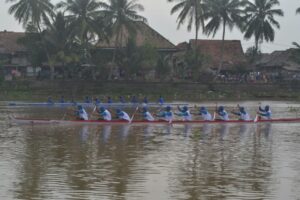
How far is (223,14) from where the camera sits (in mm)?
52562

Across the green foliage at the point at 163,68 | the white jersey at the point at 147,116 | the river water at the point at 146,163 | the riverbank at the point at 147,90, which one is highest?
the green foliage at the point at 163,68

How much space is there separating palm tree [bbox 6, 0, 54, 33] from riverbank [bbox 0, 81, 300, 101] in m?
5.84

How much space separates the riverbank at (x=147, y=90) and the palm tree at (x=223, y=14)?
379 cm

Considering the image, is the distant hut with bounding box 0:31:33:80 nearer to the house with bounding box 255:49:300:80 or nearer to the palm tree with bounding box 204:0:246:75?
the palm tree with bounding box 204:0:246:75

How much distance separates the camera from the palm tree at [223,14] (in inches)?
2057

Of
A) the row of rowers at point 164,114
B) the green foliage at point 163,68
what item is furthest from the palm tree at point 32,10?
the row of rowers at point 164,114

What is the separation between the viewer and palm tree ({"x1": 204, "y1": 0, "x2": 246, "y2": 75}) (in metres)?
52.2


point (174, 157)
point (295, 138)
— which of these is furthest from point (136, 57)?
point (174, 157)

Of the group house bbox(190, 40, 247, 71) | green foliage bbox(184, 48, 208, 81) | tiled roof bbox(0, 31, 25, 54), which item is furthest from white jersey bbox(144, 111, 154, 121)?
house bbox(190, 40, 247, 71)

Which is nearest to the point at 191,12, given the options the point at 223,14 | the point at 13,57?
the point at 223,14

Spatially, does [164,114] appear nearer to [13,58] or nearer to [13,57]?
[13,57]

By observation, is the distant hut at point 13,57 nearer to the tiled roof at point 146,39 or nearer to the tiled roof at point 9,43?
the tiled roof at point 9,43

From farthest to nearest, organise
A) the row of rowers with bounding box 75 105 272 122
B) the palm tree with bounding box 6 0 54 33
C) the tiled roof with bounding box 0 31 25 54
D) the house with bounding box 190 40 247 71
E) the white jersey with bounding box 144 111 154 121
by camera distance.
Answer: the house with bounding box 190 40 247 71
the tiled roof with bounding box 0 31 25 54
the palm tree with bounding box 6 0 54 33
the white jersey with bounding box 144 111 154 121
the row of rowers with bounding box 75 105 272 122

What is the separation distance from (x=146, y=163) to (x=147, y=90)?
A: 118ft
